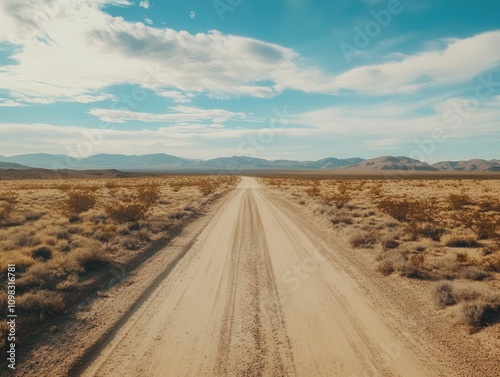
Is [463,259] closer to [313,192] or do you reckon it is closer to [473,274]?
[473,274]

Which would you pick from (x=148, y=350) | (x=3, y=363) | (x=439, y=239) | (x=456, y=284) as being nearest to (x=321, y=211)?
(x=439, y=239)

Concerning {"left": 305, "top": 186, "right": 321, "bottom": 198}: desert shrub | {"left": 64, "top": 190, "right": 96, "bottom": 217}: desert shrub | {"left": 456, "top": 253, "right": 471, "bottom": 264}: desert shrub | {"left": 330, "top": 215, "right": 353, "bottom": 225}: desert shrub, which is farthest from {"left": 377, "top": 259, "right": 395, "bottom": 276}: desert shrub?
{"left": 305, "top": 186, "right": 321, "bottom": 198}: desert shrub

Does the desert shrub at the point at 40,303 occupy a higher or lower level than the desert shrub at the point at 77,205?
lower

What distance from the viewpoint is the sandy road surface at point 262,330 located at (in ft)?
16.8

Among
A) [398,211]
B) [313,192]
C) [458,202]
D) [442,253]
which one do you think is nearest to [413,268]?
[442,253]

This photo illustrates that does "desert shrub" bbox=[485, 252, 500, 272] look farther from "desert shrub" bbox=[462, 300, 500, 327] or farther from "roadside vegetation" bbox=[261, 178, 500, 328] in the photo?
"desert shrub" bbox=[462, 300, 500, 327]

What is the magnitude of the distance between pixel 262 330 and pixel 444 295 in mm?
4573

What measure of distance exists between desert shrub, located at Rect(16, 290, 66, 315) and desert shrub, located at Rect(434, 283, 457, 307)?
28.6ft

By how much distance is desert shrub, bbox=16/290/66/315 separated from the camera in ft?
22.5

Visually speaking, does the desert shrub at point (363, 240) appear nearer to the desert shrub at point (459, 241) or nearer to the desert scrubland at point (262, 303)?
the desert scrubland at point (262, 303)

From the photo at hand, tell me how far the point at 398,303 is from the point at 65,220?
1674 cm

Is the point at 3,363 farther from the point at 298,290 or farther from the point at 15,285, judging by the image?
the point at 298,290

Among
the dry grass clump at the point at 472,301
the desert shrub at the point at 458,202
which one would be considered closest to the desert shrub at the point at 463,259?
the dry grass clump at the point at 472,301

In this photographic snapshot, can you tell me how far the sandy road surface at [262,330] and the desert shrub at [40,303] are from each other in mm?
1826
